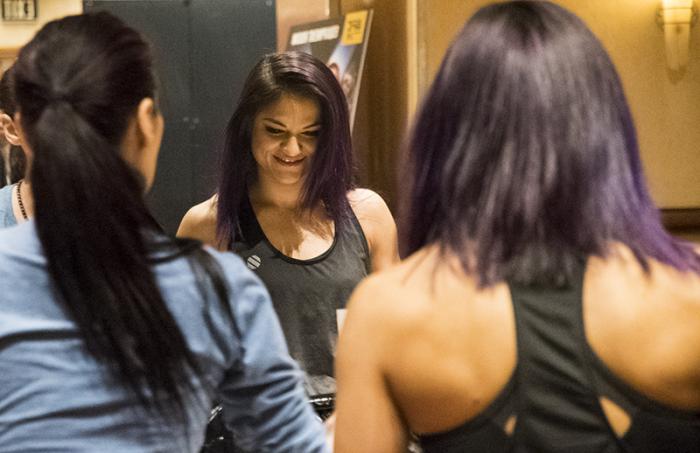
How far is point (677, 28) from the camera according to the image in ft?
12.9

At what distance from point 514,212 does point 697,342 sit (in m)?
0.25

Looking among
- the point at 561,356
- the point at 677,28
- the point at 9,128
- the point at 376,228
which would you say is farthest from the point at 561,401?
the point at 677,28

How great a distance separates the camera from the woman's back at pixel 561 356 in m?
1.11

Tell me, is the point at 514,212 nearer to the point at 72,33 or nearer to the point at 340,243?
the point at 72,33

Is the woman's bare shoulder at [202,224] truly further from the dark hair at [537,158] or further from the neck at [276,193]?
the dark hair at [537,158]

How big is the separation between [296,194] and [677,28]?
205 cm

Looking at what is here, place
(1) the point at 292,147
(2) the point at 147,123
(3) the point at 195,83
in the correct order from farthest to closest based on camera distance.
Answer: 1. (3) the point at 195,83
2. (1) the point at 292,147
3. (2) the point at 147,123

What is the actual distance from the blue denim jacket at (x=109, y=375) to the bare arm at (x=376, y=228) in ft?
4.54

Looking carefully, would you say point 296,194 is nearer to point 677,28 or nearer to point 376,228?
point 376,228

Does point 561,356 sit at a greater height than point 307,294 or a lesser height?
greater

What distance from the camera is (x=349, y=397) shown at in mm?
1210

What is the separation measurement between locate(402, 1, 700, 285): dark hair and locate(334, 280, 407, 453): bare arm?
12cm

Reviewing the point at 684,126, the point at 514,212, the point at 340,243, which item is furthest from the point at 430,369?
the point at 684,126

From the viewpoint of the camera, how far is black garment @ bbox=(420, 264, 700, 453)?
3.65 ft
